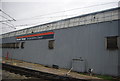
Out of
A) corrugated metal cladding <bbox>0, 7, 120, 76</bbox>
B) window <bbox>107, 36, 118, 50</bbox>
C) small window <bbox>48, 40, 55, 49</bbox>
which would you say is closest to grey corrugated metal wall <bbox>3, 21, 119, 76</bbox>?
corrugated metal cladding <bbox>0, 7, 120, 76</bbox>

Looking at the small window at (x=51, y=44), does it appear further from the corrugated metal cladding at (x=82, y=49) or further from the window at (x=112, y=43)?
the window at (x=112, y=43)

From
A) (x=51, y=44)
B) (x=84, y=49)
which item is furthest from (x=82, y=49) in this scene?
(x=51, y=44)

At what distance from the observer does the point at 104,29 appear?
A: 34.5 ft

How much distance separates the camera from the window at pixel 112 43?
966 cm

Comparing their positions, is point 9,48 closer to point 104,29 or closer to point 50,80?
point 50,80

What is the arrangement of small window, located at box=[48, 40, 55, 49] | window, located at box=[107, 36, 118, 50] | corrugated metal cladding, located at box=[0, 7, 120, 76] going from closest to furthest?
window, located at box=[107, 36, 118, 50], corrugated metal cladding, located at box=[0, 7, 120, 76], small window, located at box=[48, 40, 55, 49]

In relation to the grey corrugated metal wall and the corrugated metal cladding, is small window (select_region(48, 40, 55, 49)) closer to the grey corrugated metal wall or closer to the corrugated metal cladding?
the corrugated metal cladding

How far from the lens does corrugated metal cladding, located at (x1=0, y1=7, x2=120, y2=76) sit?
32.4 ft

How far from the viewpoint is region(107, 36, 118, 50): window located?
380 inches

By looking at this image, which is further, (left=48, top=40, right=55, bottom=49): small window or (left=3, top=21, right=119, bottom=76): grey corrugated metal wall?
(left=48, top=40, right=55, bottom=49): small window

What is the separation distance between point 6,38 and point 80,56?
23798mm

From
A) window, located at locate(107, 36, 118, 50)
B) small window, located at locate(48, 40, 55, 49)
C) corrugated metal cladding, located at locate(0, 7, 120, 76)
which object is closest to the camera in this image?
window, located at locate(107, 36, 118, 50)

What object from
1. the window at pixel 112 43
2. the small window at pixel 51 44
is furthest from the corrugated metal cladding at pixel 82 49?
the window at pixel 112 43

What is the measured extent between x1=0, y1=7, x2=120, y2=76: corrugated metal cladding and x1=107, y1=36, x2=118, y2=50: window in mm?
225
